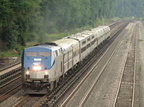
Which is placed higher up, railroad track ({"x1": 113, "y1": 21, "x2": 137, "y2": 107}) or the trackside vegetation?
the trackside vegetation

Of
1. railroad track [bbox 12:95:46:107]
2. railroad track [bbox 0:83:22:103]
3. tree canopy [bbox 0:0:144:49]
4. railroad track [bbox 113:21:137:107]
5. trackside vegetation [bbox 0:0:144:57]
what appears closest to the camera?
railroad track [bbox 12:95:46:107]

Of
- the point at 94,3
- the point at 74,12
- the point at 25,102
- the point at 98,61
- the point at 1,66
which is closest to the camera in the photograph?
the point at 25,102

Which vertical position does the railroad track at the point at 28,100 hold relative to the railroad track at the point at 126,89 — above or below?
above

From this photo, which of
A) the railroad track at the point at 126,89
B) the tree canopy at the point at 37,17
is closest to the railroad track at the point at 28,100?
the railroad track at the point at 126,89

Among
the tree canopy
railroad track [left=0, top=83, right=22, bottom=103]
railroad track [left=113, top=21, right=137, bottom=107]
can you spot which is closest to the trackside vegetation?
the tree canopy

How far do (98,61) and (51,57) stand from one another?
60.4ft

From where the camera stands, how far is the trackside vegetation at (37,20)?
1706 inches

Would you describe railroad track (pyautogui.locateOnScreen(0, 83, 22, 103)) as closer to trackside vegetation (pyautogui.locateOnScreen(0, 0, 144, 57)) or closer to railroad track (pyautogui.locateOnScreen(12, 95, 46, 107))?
railroad track (pyautogui.locateOnScreen(12, 95, 46, 107))

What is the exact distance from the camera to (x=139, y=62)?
129 ft

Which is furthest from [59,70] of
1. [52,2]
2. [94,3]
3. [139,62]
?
[94,3]

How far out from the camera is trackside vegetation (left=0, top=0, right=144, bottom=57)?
43.3m

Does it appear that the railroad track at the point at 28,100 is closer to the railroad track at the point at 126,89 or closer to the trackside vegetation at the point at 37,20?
the railroad track at the point at 126,89

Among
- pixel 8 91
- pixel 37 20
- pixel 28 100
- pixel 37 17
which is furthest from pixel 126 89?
pixel 37 20

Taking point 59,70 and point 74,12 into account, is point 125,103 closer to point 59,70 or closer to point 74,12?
point 59,70
